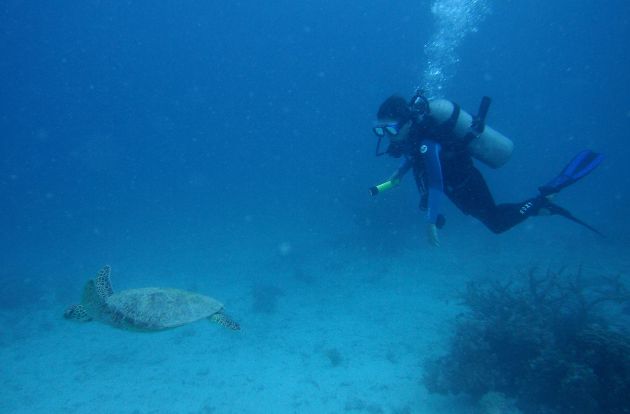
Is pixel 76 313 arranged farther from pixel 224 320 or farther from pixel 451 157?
pixel 451 157

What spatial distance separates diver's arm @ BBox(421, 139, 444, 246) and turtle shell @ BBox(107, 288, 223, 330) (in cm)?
372

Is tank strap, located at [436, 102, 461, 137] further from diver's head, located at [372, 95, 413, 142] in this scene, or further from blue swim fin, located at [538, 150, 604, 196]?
blue swim fin, located at [538, 150, 604, 196]

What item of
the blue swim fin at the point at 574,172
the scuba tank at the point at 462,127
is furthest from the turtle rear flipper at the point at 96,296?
the blue swim fin at the point at 574,172

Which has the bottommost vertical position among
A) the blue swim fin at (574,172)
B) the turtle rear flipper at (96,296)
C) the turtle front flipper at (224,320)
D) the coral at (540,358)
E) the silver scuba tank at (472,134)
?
the coral at (540,358)

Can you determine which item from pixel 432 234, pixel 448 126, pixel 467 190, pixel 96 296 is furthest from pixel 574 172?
pixel 96 296

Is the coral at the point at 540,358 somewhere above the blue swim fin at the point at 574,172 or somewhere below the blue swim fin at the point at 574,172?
below

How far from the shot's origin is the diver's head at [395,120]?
5.56 m

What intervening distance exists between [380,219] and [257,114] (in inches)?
6415

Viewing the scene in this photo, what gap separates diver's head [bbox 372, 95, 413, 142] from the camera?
18.2 ft

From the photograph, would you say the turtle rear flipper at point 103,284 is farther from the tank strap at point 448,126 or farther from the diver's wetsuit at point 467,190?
the tank strap at point 448,126

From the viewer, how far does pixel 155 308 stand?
462cm

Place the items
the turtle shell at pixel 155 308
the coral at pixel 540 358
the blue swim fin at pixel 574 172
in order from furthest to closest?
the blue swim fin at pixel 574 172 → the coral at pixel 540 358 → the turtle shell at pixel 155 308

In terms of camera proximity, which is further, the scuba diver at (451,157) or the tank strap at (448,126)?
the tank strap at (448,126)

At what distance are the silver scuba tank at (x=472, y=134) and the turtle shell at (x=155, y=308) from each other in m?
4.89
